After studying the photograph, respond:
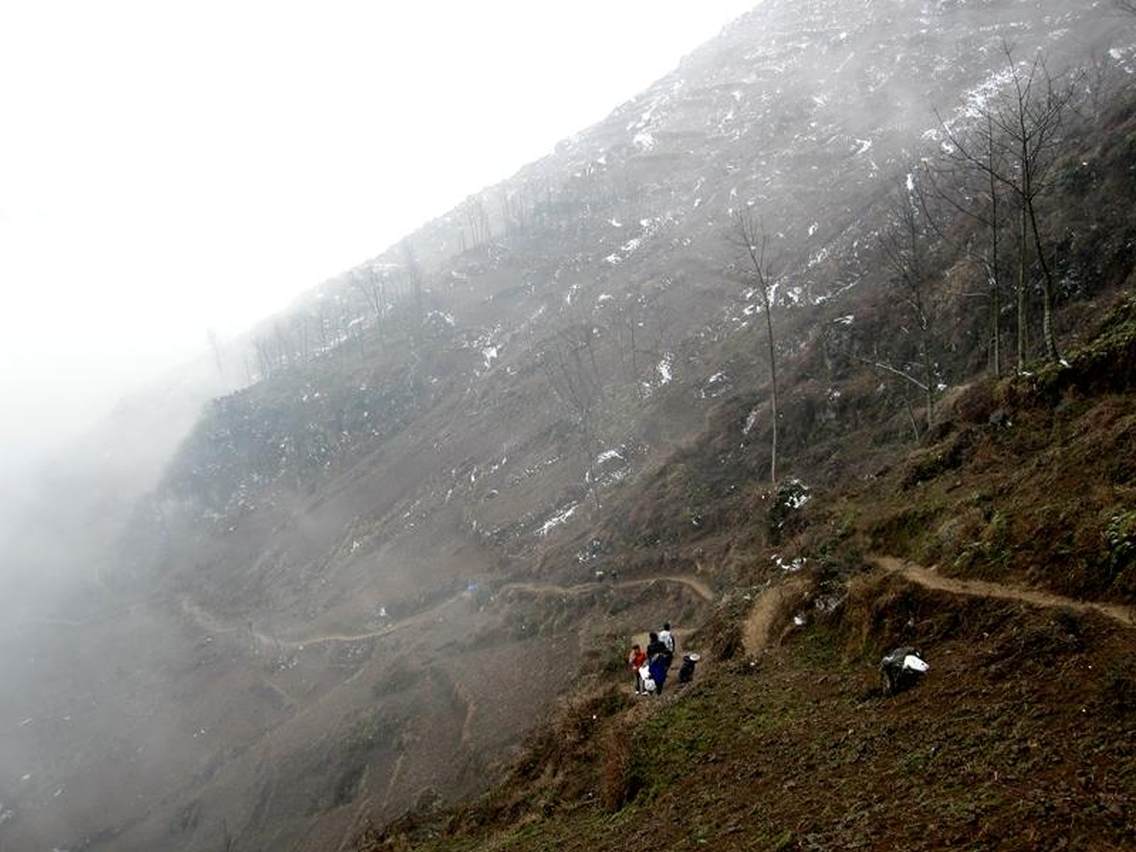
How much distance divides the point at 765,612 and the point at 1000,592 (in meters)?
8.80

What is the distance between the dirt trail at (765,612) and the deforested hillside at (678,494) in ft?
1.09

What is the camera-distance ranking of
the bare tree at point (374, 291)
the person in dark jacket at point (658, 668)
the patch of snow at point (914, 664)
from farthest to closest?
the bare tree at point (374, 291) < the person in dark jacket at point (658, 668) < the patch of snow at point (914, 664)

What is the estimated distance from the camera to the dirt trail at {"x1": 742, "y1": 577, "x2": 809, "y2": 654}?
20.8 m

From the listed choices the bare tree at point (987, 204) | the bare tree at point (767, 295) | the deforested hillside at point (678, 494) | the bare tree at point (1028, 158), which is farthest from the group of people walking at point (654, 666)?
the bare tree at point (767, 295)

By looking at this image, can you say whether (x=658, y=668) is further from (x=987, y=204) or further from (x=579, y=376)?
(x=579, y=376)

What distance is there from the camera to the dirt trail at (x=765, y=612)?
68.2ft

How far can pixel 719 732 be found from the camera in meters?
15.8

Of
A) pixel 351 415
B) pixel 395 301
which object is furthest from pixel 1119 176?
pixel 395 301

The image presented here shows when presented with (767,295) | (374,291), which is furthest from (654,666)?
(374,291)

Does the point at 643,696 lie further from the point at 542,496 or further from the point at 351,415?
the point at 351,415

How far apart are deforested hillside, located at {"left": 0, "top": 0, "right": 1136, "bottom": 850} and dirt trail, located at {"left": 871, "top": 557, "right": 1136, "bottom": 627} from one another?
17 cm

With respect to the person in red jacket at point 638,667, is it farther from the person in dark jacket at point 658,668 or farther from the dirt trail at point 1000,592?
the dirt trail at point 1000,592

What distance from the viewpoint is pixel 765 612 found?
22266 millimetres

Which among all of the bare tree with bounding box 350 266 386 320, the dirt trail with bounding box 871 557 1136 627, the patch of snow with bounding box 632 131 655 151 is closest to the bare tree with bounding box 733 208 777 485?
the dirt trail with bounding box 871 557 1136 627
